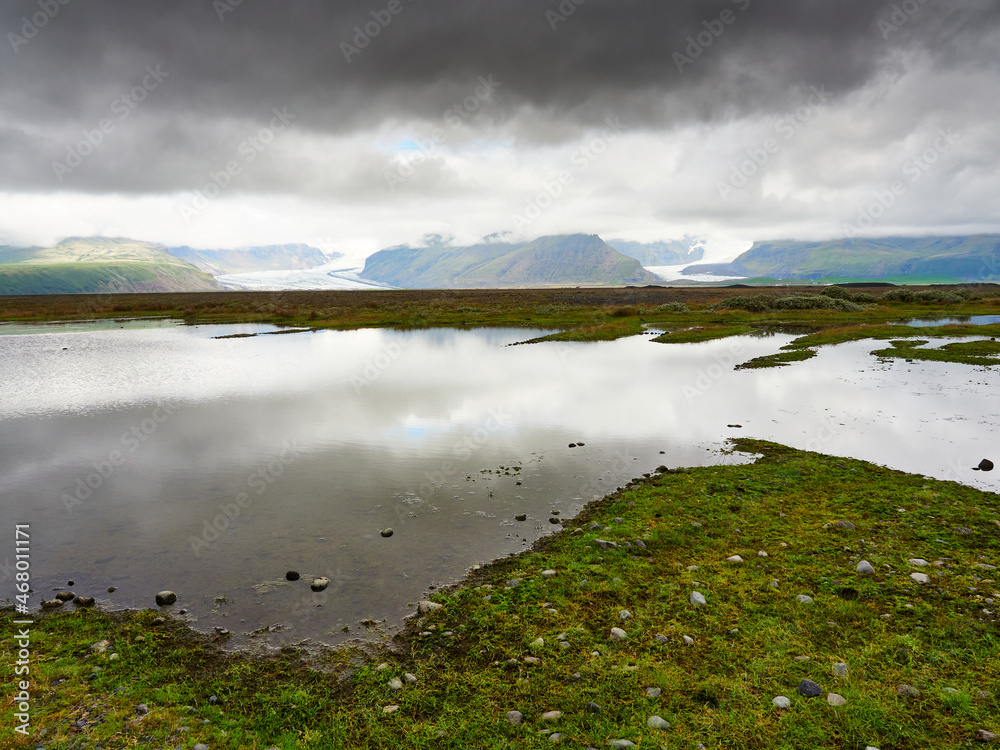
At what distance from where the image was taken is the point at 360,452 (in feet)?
72.9

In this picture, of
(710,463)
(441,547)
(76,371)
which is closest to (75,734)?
(441,547)

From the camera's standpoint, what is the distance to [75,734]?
7555 millimetres

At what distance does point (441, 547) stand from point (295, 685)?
18.2 feet

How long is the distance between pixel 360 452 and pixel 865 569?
60.5 feet

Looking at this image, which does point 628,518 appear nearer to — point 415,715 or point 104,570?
point 415,715

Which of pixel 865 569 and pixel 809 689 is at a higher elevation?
pixel 865 569
